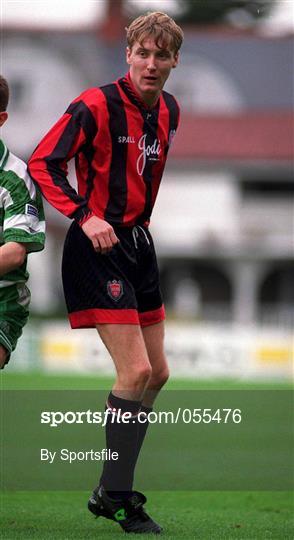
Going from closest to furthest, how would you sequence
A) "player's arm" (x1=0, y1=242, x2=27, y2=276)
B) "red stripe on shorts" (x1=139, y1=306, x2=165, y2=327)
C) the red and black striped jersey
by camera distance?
"player's arm" (x1=0, y1=242, x2=27, y2=276) → the red and black striped jersey → "red stripe on shorts" (x1=139, y1=306, x2=165, y2=327)

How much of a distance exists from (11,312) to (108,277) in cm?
44

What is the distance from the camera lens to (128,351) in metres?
4.87

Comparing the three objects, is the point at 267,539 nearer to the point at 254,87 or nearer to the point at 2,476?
the point at 2,476

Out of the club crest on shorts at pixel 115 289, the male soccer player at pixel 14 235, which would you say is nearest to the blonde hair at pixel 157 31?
the male soccer player at pixel 14 235

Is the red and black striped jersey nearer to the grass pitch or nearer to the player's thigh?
the player's thigh

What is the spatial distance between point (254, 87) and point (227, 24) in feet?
29.0

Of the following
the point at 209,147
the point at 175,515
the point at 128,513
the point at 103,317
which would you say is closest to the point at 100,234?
the point at 103,317

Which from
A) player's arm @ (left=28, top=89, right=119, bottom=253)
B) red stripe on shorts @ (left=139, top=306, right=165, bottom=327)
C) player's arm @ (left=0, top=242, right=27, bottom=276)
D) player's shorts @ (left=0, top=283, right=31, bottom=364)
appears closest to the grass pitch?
player's shorts @ (left=0, top=283, right=31, bottom=364)

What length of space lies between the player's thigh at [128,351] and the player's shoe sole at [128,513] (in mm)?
514

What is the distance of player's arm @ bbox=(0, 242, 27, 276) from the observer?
452cm

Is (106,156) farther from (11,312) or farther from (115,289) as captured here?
(11,312)

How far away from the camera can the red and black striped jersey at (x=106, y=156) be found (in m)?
4.79

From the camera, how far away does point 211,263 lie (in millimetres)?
43375

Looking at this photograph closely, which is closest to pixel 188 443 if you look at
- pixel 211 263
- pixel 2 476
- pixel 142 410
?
pixel 2 476
